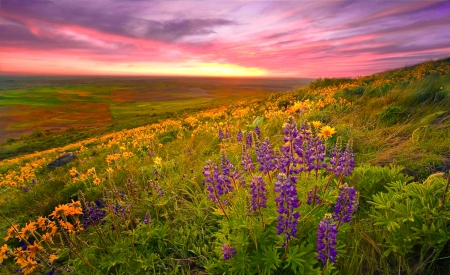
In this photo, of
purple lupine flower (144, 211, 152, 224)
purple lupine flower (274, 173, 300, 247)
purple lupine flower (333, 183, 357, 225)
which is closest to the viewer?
purple lupine flower (274, 173, 300, 247)

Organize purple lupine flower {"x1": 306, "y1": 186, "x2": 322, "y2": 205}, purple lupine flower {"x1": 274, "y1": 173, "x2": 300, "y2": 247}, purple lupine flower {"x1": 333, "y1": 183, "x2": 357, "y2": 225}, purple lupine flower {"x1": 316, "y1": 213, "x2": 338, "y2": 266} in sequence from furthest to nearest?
purple lupine flower {"x1": 306, "y1": 186, "x2": 322, "y2": 205} → purple lupine flower {"x1": 333, "y1": 183, "x2": 357, "y2": 225} → purple lupine flower {"x1": 274, "y1": 173, "x2": 300, "y2": 247} → purple lupine flower {"x1": 316, "y1": 213, "x2": 338, "y2": 266}

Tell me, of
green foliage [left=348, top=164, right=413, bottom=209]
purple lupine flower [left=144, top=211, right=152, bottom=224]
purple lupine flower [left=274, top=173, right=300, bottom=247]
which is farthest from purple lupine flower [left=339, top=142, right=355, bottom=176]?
purple lupine flower [left=144, top=211, right=152, bottom=224]

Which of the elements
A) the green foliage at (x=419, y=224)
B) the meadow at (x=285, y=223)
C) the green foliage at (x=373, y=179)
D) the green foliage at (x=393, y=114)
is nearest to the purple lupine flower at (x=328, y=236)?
the meadow at (x=285, y=223)

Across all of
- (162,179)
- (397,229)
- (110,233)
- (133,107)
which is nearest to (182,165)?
(162,179)

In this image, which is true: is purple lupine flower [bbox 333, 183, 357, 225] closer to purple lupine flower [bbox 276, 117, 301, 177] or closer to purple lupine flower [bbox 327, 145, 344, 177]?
purple lupine flower [bbox 327, 145, 344, 177]

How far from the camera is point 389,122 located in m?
5.76

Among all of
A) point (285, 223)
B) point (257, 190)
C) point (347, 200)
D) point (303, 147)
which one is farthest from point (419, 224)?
point (257, 190)

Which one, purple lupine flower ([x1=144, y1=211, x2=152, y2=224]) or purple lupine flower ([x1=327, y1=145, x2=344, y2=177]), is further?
purple lupine flower ([x1=144, y1=211, x2=152, y2=224])

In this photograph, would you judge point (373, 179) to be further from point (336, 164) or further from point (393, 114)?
point (393, 114)

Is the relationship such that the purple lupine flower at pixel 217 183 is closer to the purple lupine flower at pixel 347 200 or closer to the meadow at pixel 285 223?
the meadow at pixel 285 223

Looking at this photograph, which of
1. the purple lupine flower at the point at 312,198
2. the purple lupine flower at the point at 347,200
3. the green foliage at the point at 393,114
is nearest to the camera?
the purple lupine flower at the point at 347,200

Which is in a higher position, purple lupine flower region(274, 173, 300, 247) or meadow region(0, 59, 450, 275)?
purple lupine flower region(274, 173, 300, 247)

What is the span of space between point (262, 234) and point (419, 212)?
132 centimetres

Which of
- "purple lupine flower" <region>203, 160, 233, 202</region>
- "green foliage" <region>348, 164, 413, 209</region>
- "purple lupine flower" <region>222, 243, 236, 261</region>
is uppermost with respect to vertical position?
"purple lupine flower" <region>203, 160, 233, 202</region>
